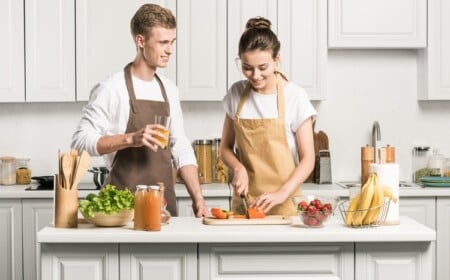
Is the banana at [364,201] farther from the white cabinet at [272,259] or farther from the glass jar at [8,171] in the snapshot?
the glass jar at [8,171]

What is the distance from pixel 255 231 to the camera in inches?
125

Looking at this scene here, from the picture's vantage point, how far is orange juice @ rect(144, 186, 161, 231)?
125 inches

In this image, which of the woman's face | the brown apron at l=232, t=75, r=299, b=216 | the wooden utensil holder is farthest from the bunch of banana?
the wooden utensil holder

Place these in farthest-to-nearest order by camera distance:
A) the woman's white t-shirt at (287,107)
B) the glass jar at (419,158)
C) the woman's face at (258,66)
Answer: the glass jar at (419,158) → the woman's white t-shirt at (287,107) → the woman's face at (258,66)

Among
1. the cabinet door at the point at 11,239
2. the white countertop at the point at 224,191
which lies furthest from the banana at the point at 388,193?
the cabinet door at the point at 11,239

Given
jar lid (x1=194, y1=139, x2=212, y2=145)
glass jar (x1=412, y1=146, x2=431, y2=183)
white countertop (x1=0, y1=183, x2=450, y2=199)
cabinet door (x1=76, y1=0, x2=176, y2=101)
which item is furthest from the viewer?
glass jar (x1=412, y1=146, x2=431, y2=183)

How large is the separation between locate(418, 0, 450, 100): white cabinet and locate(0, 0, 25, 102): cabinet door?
8.64 ft

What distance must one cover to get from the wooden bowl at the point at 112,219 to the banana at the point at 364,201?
35.1 inches

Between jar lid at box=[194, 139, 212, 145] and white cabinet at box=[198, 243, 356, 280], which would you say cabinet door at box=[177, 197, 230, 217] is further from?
white cabinet at box=[198, 243, 356, 280]

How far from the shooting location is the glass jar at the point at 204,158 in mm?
5465

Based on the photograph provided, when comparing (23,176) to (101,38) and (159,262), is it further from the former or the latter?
(159,262)

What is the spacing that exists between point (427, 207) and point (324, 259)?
2.10 metres

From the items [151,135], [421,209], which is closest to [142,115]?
[151,135]

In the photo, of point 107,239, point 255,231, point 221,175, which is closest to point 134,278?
point 107,239
